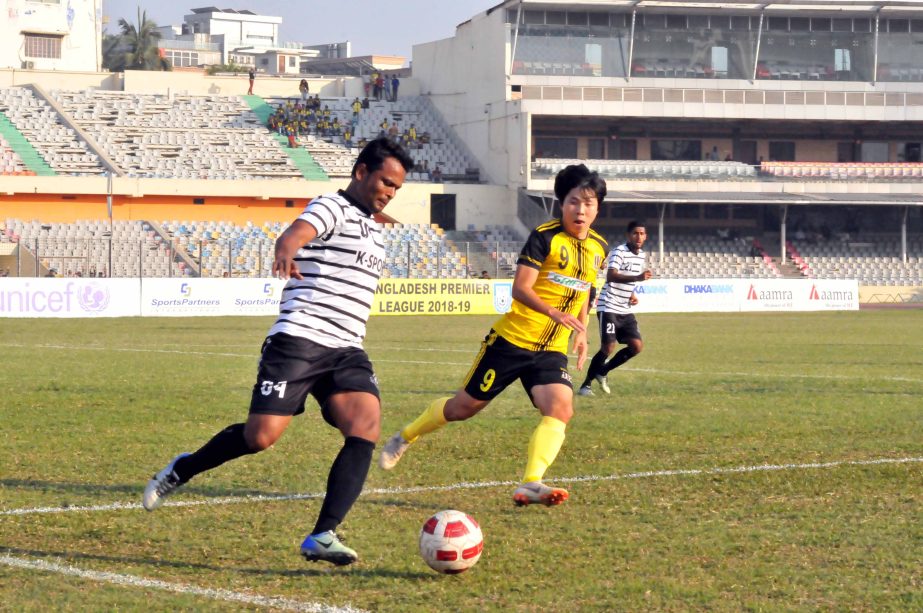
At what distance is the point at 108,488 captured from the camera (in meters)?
8.27

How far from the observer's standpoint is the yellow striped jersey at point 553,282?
317 inches

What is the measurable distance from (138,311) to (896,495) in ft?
98.9

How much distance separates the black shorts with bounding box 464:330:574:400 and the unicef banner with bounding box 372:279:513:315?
3037 centimetres

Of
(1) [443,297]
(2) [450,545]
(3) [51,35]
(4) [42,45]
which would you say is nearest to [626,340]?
(2) [450,545]

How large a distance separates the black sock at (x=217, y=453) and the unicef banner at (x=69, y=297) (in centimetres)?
2917

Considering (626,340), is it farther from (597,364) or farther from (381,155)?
(381,155)

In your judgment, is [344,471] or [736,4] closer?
[344,471]

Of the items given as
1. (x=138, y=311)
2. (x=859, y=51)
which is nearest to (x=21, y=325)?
(x=138, y=311)

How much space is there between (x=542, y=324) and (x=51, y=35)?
220 ft

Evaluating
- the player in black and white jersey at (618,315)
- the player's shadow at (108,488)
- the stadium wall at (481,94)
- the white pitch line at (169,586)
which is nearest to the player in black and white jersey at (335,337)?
the white pitch line at (169,586)

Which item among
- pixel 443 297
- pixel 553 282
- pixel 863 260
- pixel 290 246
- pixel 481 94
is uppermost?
pixel 481 94

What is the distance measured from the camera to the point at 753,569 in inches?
239

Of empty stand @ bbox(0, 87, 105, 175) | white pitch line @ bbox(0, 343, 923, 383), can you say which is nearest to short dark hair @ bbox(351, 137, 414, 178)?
white pitch line @ bbox(0, 343, 923, 383)

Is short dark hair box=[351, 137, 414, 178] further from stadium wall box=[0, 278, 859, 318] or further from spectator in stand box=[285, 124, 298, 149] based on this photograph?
spectator in stand box=[285, 124, 298, 149]
